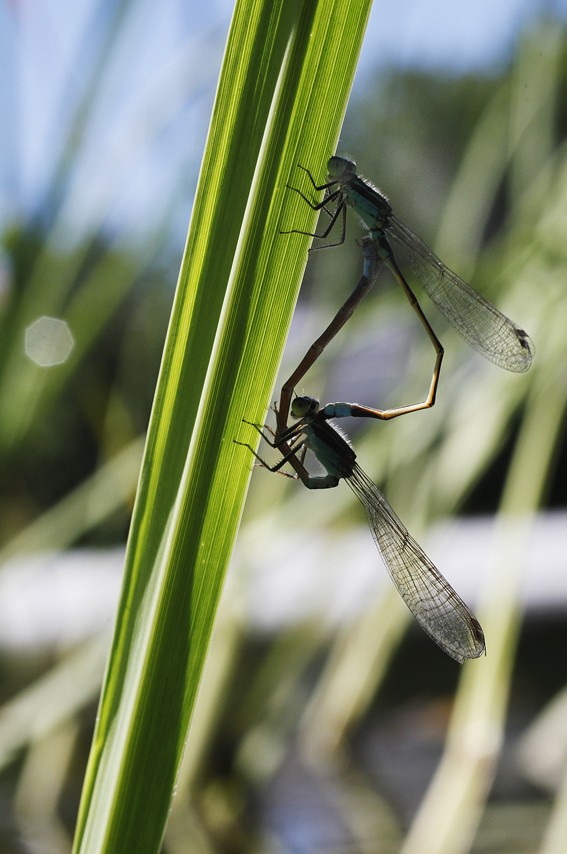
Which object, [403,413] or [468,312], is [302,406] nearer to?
[403,413]

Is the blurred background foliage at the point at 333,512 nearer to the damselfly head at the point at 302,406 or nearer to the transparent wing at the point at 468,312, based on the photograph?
the transparent wing at the point at 468,312

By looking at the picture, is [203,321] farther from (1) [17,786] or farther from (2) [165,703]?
(1) [17,786]

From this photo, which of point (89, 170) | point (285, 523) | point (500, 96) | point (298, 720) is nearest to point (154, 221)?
point (89, 170)

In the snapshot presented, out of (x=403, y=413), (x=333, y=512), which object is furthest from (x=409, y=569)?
(x=333, y=512)

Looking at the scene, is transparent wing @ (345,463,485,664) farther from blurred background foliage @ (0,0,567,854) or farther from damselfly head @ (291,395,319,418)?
blurred background foliage @ (0,0,567,854)

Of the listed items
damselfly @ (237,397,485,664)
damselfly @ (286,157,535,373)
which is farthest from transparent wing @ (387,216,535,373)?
damselfly @ (237,397,485,664)

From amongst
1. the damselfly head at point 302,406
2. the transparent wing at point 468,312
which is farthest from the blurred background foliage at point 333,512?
the damselfly head at point 302,406

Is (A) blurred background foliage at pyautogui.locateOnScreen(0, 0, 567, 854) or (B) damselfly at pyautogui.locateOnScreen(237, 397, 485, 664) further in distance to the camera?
(A) blurred background foliage at pyautogui.locateOnScreen(0, 0, 567, 854)
